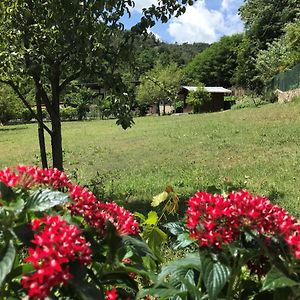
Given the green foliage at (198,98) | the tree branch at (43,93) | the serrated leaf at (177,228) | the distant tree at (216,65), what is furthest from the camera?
the distant tree at (216,65)

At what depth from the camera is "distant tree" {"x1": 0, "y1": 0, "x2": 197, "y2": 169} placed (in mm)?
5188

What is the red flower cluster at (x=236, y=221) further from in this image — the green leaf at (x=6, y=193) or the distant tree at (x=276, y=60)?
the distant tree at (x=276, y=60)

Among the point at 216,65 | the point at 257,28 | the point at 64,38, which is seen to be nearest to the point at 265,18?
the point at 257,28

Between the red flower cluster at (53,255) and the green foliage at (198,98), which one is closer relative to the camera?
the red flower cluster at (53,255)

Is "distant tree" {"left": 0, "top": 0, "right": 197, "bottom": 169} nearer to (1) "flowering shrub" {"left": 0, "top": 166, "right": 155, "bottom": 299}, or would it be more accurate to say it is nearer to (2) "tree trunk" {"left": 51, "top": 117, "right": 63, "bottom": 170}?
(2) "tree trunk" {"left": 51, "top": 117, "right": 63, "bottom": 170}

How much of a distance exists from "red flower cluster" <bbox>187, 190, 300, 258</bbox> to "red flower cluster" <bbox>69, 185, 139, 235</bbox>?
217 mm

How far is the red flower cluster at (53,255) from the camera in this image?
41.4 inches

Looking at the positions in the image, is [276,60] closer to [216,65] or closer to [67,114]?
[67,114]

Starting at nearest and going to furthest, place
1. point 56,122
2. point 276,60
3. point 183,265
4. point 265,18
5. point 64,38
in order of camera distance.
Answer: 1. point 183,265
2. point 64,38
3. point 56,122
4. point 276,60
5. point 265,18

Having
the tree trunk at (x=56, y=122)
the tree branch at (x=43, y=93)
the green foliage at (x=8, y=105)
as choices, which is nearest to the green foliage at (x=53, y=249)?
the tree branch at (x=43, y=93)

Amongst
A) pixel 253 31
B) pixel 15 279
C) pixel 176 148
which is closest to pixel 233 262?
pixel 15 279

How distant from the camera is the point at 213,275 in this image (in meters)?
1.30

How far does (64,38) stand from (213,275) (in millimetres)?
4413

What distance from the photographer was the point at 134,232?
1561 mm
